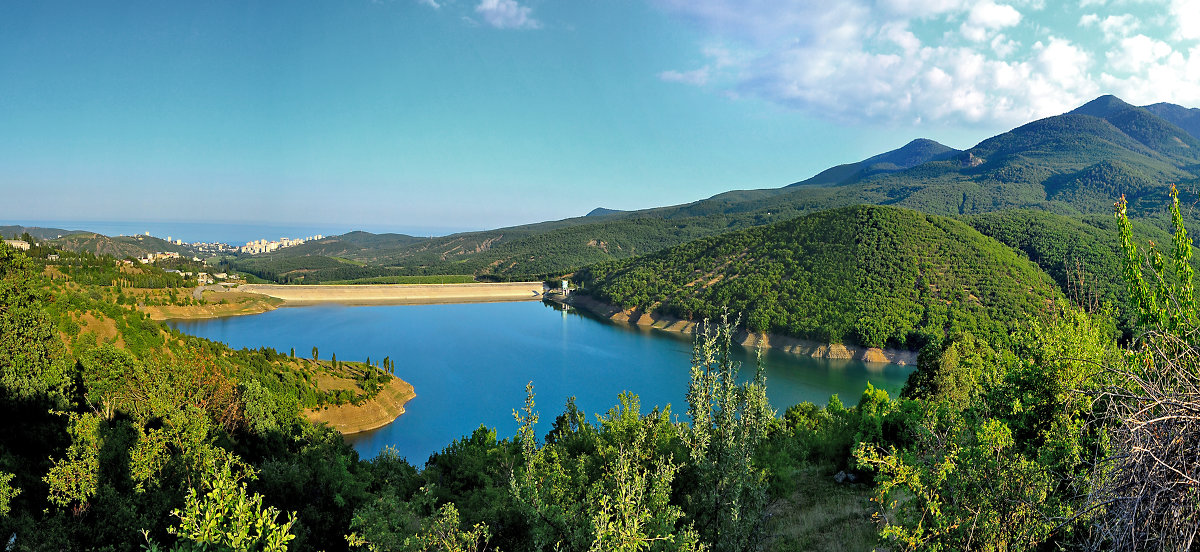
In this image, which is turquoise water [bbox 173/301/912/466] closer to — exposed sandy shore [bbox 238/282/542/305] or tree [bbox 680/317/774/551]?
exposed sandy shore [bbox 238/282/542/305]

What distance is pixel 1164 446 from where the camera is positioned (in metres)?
3.27

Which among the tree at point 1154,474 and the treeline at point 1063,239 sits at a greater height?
the treeline at point 1063,239

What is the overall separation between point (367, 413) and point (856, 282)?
160ft

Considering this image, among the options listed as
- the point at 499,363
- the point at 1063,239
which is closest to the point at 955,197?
the point at 1063,239

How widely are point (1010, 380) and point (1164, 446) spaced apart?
173 inches

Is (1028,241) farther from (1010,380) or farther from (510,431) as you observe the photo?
(1010,380)

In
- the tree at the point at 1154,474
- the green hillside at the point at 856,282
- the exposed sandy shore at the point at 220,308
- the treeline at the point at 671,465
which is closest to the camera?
the tree at the point at 1154,474

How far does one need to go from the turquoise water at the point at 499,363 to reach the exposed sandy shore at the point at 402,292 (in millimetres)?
8467

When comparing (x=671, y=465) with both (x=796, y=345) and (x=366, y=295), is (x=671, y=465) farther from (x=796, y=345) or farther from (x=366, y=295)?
(x=366, y=295)

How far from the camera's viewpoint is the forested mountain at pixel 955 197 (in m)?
123

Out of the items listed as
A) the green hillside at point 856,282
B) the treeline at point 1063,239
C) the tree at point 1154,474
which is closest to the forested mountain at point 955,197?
the treeline at point 1063,239

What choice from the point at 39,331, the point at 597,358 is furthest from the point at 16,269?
the point at 597,358

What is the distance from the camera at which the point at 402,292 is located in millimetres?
90938

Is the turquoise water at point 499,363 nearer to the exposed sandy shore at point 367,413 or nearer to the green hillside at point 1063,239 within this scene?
Result: the exposed sandy shore at point 367,413
